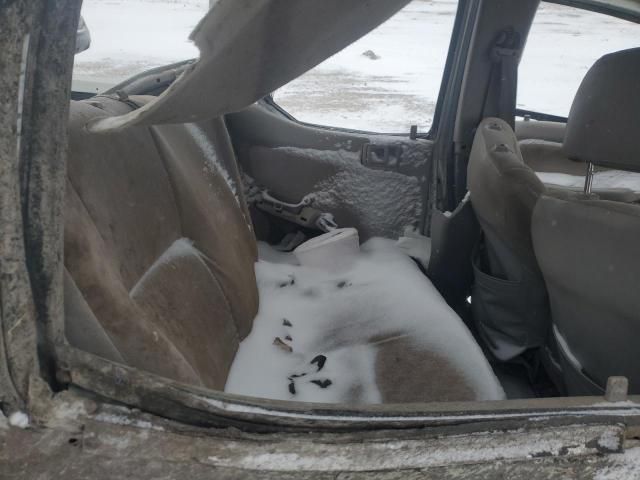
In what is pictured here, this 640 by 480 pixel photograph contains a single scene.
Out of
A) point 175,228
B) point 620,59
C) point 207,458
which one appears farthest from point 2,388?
point 620,59

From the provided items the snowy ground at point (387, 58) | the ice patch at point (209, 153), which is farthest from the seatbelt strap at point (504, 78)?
the ice patch at point (209, 153)

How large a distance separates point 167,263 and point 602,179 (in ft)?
6.38

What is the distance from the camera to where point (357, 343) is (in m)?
1.65

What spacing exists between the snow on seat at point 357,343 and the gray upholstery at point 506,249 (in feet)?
0.54

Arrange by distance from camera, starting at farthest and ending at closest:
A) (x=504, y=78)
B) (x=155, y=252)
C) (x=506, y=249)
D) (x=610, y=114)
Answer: (x=504, y=78) < (x=506, y=249) < (x=610, y=114) < (x=155, y=252)

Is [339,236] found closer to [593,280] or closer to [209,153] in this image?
[209,153]

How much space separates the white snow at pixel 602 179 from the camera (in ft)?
8.22

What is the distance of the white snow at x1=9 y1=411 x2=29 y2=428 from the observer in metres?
0.69

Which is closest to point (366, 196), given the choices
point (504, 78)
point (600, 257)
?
point (504, 78)

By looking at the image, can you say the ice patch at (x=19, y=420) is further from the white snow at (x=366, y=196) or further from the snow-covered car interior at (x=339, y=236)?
the white snow at (x=366, y=196)

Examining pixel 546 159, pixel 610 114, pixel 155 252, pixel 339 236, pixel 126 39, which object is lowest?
pixel 339 236

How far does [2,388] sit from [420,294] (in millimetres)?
1299

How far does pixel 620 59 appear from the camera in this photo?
1.53m

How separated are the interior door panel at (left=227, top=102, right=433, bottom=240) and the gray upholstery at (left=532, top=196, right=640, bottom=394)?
2.62 ft
